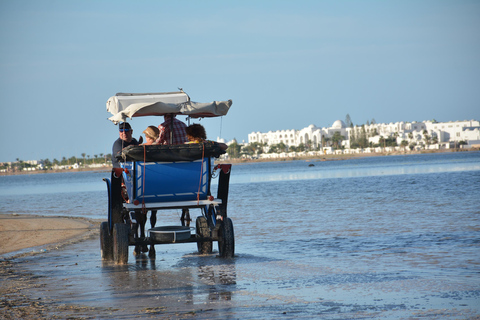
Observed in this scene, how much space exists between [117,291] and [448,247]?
586 centimetres

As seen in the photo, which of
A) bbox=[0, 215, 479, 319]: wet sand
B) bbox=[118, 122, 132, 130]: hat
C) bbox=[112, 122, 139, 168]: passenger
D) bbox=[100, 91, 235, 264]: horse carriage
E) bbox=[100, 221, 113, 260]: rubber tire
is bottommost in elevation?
bbox=[0, 215, 479, 319]: wet sand

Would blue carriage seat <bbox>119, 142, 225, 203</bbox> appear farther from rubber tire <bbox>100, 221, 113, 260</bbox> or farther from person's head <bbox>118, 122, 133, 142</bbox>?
rubber tire <bbox>100, 221, 113, 260</bbox>

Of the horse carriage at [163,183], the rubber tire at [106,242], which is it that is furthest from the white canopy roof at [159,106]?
the rubber tire at [106,242]

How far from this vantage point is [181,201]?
9.39 metres

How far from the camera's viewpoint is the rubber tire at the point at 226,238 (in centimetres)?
965

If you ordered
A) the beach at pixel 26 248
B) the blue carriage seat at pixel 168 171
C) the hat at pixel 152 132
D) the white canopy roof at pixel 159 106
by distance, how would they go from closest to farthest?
the beach at pixel 26 248, the blue carriage seat at pixel 168 171, the white canopy roof at pixel 159 106, the hat at pixel 152 132

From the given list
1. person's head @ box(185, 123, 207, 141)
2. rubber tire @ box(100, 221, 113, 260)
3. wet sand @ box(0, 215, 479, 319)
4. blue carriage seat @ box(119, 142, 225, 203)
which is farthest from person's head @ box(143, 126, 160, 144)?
wet sand @ box(0, 215, 479, 319)

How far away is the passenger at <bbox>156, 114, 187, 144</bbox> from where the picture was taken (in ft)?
32.4

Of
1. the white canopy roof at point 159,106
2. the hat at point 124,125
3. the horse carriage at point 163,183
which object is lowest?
the horse carriage at point 163,183

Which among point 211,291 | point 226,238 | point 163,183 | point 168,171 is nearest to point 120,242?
point 163,183

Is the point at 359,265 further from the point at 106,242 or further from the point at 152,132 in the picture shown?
the point at 106,242

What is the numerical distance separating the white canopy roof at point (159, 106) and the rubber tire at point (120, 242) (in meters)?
1.61

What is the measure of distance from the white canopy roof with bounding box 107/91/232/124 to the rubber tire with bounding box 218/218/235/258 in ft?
5.75

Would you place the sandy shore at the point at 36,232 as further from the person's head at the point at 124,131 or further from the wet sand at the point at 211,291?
the person's head at the point at 124,131
